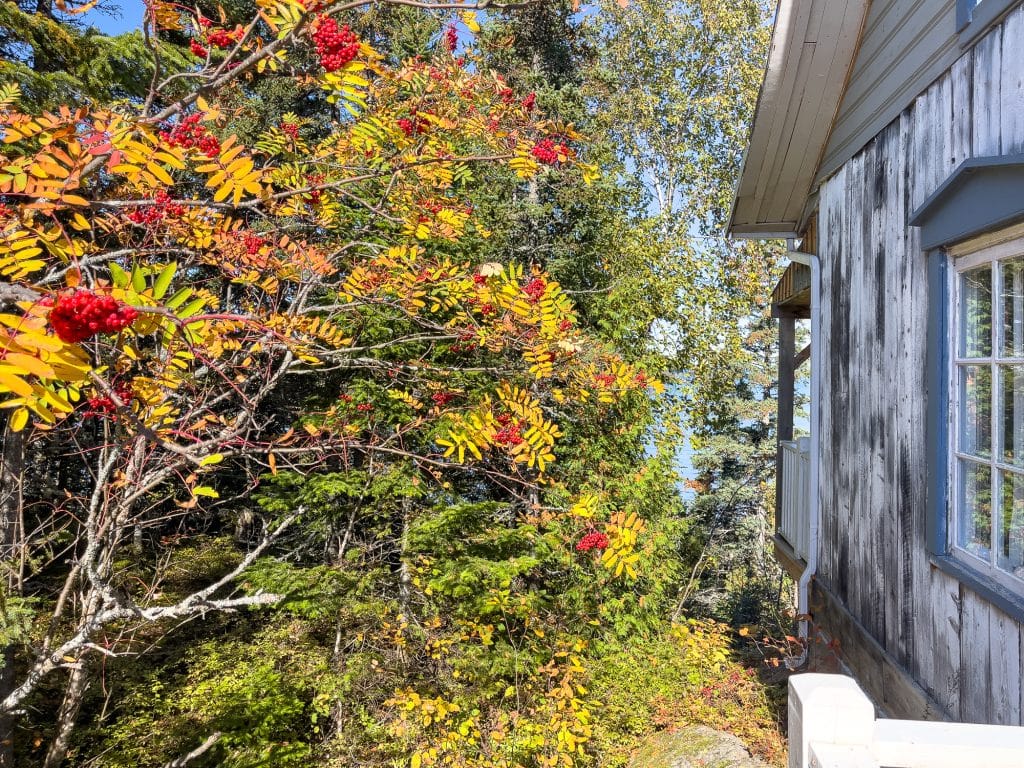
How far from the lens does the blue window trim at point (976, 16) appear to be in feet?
7.20

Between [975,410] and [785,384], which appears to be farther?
[785,384]

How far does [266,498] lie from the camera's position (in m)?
5.77

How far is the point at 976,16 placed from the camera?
7.74 ft

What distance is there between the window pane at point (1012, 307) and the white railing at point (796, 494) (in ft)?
8.61

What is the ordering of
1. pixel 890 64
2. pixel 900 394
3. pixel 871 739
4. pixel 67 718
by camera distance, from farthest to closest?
pixel 67 718
pixel 890 64
pixel 900 394
pixel 871 739

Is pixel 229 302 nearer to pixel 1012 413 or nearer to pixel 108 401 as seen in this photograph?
pixel 108 401

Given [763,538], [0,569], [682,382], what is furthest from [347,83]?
[763,538]

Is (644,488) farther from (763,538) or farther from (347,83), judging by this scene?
(763,538)

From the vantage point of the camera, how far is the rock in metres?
4.68

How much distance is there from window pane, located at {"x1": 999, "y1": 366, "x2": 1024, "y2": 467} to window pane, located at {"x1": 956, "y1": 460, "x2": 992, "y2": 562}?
0.49ft

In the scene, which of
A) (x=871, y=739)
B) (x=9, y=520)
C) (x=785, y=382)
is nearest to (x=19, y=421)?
(x=871, y=739)

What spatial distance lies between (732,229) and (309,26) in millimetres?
4408

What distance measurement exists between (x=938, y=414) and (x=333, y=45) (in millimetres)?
2644

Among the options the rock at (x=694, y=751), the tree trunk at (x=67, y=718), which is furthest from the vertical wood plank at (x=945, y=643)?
the tree trunk at (x=67, y=718)
